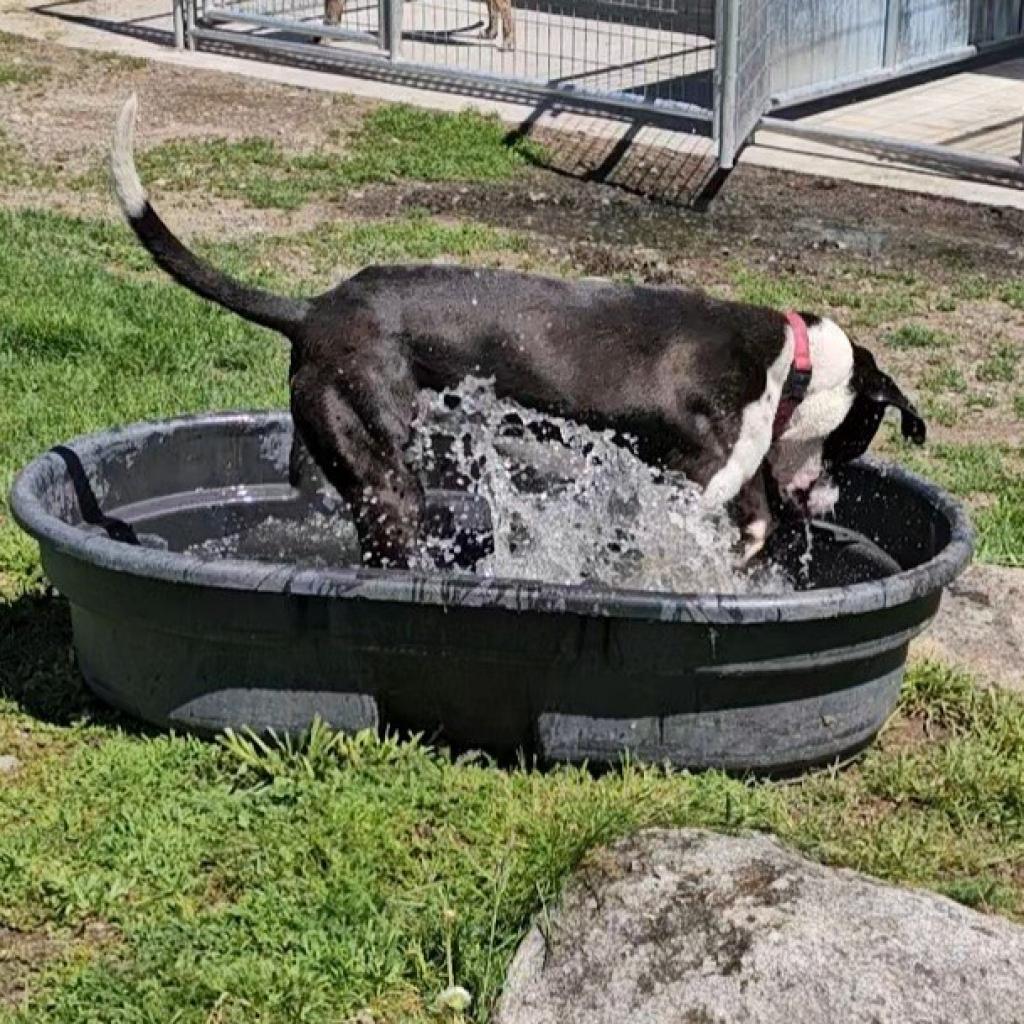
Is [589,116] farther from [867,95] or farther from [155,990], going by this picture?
[155,990]

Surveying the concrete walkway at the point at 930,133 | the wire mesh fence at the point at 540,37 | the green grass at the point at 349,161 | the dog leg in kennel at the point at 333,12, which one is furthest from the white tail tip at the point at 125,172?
the dog leg in kennel at the point at 333,12

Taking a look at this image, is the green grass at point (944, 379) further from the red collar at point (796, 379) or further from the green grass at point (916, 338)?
the red collar at point (796, 379)

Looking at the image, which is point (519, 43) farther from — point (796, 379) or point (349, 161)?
point (796, 379)

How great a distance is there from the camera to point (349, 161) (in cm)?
1164

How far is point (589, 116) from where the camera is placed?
41.3 ft

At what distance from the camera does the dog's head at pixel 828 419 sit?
17.9 ft

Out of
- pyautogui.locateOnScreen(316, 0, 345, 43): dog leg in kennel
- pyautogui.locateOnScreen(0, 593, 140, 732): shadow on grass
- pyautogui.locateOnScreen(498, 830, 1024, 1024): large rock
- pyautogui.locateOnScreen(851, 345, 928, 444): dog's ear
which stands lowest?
pyautogui.locateOnScreen(0, 593, 140, 732): shadow on grass

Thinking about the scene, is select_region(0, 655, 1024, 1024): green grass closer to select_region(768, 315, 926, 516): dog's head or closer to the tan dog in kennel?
select_region(768, 315, 926, 516): dog's head

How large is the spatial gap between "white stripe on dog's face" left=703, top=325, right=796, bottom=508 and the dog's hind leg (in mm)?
814

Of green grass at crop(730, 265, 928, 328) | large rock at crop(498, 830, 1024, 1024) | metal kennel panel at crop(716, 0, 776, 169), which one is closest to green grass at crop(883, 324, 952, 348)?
green grass at crop(730, 265, 928, 328)

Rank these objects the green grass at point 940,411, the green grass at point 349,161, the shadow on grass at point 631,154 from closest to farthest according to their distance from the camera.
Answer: the green grass at point 940,411
the green grass at point 349,161
the shadow on grass at point 631,154

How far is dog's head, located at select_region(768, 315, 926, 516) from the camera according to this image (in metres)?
5.47

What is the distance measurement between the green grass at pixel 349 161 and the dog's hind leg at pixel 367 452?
5.85 m

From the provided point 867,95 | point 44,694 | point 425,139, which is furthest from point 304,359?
point 867,95
